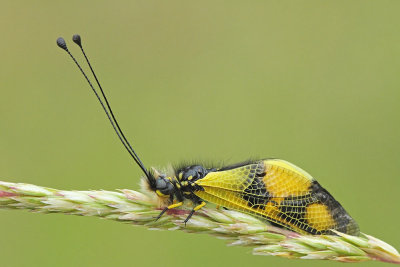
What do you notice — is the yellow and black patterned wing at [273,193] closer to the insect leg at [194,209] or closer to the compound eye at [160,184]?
the insect leg at [194,209]

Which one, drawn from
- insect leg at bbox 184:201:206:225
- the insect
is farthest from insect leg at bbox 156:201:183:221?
insect leg at bbox 184:201:206:225

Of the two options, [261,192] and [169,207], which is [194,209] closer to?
[169,207]

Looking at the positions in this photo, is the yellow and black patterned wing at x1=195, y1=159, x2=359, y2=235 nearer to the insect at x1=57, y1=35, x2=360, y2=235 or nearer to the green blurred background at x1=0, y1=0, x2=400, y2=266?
the insect at x1=57, y1=35, x2=360, y2=235

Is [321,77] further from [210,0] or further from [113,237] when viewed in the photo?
[113,237]

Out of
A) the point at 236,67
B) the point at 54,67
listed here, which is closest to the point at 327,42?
the point at 236,67

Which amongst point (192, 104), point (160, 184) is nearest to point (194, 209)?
point (160, 184)
